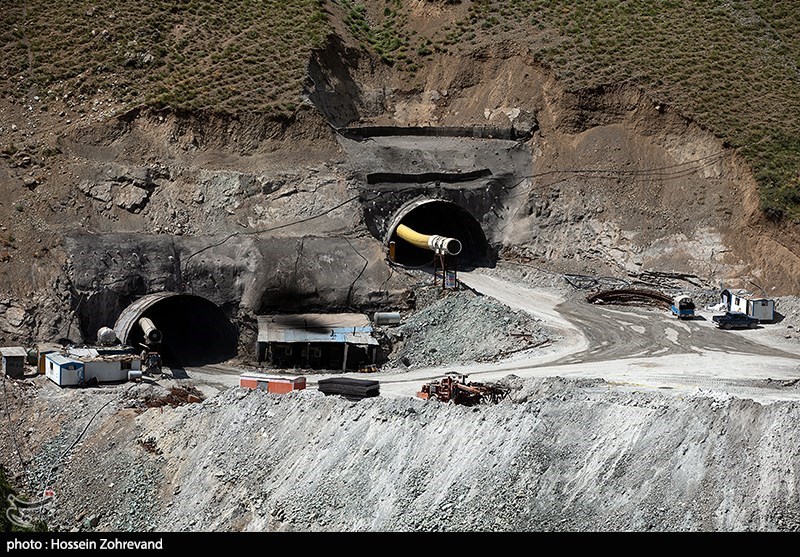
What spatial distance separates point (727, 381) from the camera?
39750 mm

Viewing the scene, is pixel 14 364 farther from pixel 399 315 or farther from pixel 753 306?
pixel 753 306

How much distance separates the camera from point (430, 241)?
53.7 metres

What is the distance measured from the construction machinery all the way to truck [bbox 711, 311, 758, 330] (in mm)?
13353

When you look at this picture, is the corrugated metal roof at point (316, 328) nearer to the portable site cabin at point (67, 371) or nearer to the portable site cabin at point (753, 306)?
the portable site cabin at point (67, 371)

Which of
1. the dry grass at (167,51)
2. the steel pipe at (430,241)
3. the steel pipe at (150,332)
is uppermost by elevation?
the dry grass at (167,51)

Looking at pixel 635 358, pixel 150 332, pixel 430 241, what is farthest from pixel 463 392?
pixel 430 241

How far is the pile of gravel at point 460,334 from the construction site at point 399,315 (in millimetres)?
130

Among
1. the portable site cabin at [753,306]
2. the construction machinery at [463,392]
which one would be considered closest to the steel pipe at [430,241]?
the portable site cabin at [753,306]

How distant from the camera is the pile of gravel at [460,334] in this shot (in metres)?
47.0

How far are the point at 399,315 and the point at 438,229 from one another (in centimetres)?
949

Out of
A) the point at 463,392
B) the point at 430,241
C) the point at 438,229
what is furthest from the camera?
the point at 438,229

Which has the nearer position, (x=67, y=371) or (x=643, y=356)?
(x=67, y=371)

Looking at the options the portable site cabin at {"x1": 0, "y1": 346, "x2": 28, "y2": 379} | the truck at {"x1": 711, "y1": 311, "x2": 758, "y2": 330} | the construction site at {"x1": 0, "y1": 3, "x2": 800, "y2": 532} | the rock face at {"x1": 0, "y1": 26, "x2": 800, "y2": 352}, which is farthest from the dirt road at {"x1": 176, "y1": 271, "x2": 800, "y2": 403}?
the portable site cabin at {"x1": 0, "y1": 346, "x2": 28, "y2": 379}

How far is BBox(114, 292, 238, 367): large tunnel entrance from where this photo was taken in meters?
48.1
